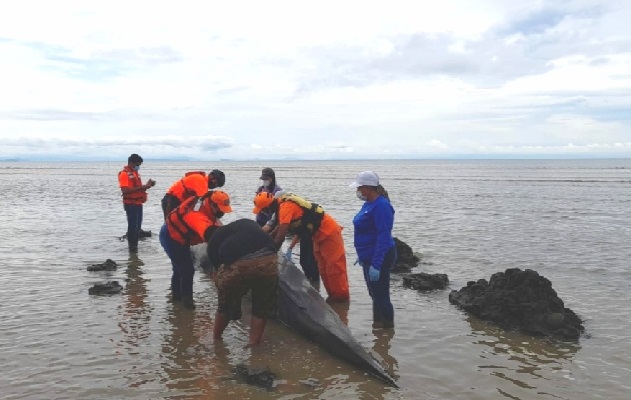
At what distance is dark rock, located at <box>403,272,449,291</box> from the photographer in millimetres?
9547

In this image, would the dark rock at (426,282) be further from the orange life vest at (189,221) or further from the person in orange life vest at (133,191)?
the person in orange life vest at (133,191)

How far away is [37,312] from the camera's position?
7816 millimetres

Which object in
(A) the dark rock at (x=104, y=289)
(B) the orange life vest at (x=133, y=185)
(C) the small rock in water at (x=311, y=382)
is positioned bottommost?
(C) the small rock in water at (x=311, y=382)

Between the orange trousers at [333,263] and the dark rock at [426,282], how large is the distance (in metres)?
1.61

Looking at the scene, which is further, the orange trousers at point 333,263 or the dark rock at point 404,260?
the dark rock at point 404,260

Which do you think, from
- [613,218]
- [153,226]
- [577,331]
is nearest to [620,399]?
[577,331]

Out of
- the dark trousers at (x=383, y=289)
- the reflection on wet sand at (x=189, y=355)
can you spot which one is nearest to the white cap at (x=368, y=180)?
the dark trousers at (x=383, y=289)

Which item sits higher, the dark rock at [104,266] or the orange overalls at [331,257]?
the orange overalls at [331,257]

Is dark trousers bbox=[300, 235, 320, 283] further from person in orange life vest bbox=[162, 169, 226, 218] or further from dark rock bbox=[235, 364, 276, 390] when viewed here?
dark rock bbox=[235, 364, 276, 390]

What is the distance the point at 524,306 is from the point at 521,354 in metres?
1.17

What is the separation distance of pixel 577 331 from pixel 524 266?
506 cm

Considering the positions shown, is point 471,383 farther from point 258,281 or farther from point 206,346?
point 206,346

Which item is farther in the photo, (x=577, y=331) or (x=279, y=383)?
(x=577, y=331)

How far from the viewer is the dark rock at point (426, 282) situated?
955 cm
